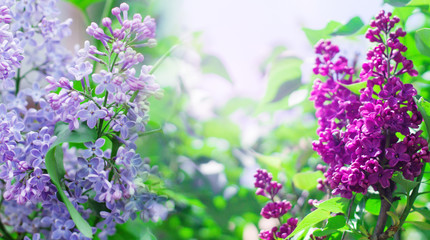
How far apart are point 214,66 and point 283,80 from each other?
0.35 metres

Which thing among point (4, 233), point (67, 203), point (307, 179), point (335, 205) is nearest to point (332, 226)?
point (335, 205)

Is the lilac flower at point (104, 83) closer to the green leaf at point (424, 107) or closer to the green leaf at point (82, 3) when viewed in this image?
the green leaf at point (424, 107)

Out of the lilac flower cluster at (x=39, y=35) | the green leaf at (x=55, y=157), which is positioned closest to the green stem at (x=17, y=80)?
the lilac flower cluster at (x=39, y=35)

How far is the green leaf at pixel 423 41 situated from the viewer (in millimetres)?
438

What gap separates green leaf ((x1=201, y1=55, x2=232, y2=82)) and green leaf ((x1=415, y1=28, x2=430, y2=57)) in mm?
504

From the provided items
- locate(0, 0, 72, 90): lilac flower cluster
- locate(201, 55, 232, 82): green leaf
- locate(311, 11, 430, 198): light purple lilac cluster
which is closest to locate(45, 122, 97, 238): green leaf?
locate(0, 0, 72, 90): lilac flower cluster

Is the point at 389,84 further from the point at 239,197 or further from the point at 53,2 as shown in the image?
the point at 239,197

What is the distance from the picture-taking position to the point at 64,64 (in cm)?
50

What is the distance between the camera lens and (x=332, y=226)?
1.25 ft

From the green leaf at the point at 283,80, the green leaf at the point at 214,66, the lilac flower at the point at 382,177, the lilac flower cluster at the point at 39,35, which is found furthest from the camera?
the green leaf at the point at 214,66

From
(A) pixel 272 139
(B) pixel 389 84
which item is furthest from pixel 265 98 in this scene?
(A) pixel 272 139

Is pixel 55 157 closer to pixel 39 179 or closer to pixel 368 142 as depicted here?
pixel 39 179

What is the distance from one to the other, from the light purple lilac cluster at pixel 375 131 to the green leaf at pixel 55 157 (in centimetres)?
20

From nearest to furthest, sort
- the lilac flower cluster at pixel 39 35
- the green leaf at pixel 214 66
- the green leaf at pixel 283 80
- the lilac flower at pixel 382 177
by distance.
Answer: the lilac flower at pixel 382 177 → the lilac flower cluster at pixel 39 35 → the green leaf at pixel 283 80 → the green leaf at pixel 214 66
